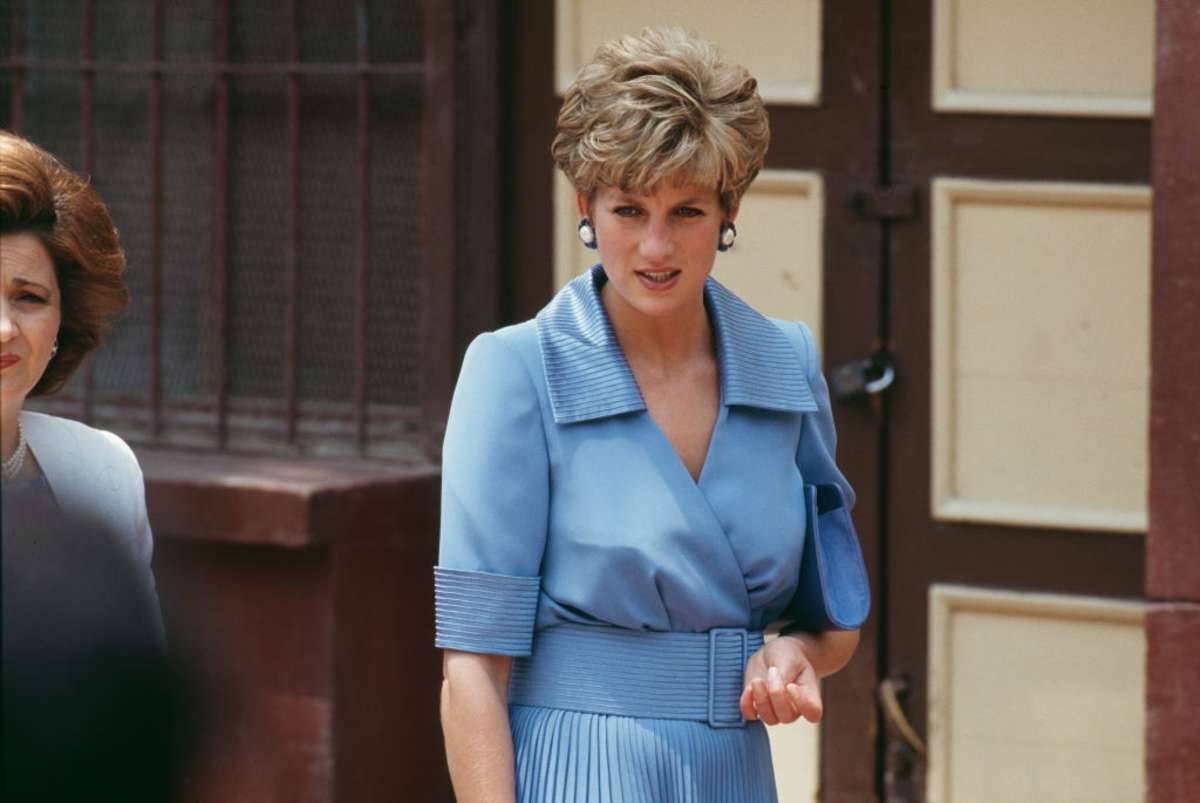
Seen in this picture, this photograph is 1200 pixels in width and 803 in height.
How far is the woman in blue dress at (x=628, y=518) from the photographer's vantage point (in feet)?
7.76

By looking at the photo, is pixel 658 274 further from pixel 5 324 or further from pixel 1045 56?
pixel 1045 56

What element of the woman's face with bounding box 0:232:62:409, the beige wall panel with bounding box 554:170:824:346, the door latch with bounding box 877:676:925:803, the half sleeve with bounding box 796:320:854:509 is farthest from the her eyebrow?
the door latch with bounding box 877:676:925:803

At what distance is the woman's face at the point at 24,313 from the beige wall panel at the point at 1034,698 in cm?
274

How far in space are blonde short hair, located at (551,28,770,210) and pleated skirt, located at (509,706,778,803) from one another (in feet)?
2.16

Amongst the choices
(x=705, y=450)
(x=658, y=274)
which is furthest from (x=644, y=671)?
(x=658, y=274)

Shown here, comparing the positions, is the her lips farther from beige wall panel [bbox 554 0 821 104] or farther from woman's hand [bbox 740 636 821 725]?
beige wall panel [bbox 554 0 821 104]

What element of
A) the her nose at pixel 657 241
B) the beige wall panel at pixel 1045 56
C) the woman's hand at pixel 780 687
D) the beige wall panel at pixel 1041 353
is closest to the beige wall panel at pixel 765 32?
the beige wall panel at pixel 1045 56

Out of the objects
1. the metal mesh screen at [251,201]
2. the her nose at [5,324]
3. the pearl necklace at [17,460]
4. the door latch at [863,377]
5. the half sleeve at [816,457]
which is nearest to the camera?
the pearl necklace at [17,460]

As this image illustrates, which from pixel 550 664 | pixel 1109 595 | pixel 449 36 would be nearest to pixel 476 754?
pixel 550 664

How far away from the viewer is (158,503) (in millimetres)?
4543

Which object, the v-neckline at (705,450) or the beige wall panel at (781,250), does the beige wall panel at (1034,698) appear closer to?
the beige wall panel at (781,250)

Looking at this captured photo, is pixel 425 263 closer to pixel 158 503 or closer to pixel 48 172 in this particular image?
pixel 158 503

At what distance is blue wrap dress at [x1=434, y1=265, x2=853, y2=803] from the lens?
2400 mm

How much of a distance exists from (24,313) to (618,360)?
766mm
